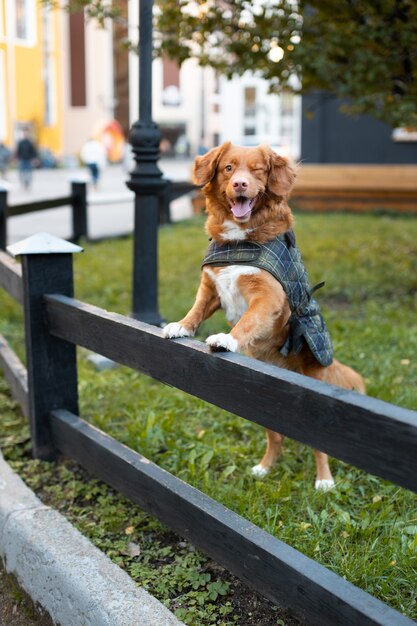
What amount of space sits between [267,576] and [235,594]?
1.19ft

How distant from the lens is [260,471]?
11.7 ft

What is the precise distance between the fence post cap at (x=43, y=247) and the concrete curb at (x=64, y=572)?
43.1 inches

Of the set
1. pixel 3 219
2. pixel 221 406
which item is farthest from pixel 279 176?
pixel 3 219

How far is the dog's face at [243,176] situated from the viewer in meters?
2.79

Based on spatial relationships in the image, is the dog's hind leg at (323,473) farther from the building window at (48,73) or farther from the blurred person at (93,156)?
the building window at (48,73)

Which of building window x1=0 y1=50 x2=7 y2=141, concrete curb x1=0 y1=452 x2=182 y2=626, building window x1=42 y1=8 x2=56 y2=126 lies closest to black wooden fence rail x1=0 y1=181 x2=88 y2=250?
concrete curb x1=0 y1=452 x2=182 y2=626

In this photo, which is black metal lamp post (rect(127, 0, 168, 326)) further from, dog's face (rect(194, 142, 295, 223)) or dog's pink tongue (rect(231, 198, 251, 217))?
dog's pink tongue (rect(231, 198, 251, 217))

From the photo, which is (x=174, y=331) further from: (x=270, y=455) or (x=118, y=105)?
(x=118, y=105)

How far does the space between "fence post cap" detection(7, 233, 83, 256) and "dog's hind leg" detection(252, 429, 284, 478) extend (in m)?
1.27

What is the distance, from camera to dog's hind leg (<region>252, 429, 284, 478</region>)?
11.7 feet

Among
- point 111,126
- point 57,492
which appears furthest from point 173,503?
point 111,126

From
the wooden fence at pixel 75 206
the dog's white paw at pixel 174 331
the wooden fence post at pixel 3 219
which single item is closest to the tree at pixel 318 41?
the wooden fence at pixel 75 206

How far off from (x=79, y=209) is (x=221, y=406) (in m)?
8.83

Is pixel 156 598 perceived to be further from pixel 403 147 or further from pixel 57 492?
pixel 403 147
